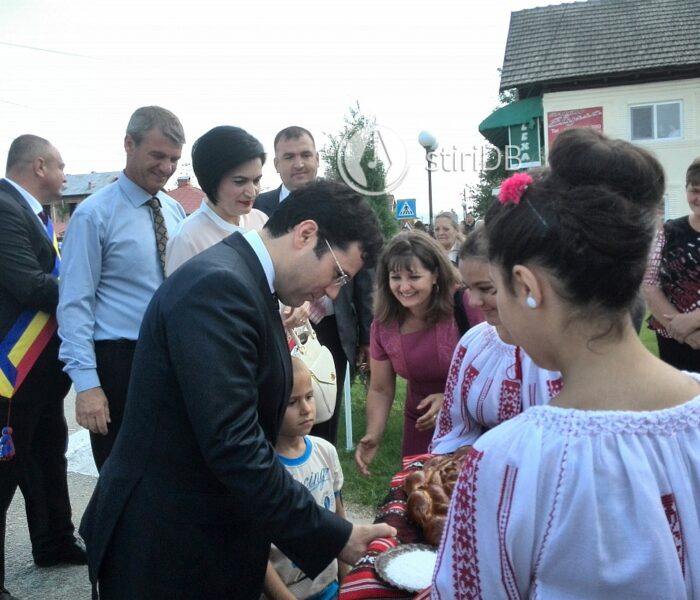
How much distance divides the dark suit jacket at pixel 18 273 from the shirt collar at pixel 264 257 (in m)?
1.81

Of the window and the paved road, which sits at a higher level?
the window

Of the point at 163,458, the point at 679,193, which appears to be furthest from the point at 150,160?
the point at 679,193

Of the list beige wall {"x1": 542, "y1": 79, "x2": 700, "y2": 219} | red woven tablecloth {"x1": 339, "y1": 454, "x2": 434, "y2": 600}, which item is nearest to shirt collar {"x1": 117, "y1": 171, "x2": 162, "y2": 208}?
red woven tablecloth {"x1": 339, "y1": 454, "x2": 434, "y2": 600}

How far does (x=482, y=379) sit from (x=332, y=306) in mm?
1534

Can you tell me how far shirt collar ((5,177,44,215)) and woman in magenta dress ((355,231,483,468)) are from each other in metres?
1.81

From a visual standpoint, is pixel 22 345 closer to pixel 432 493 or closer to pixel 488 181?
pixel 432 493

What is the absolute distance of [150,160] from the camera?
307 cm

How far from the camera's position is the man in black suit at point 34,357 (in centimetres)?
315

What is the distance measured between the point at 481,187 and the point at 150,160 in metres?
29.4

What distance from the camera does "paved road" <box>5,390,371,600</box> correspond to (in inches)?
133

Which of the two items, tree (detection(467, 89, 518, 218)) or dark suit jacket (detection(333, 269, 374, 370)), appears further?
tree (detection(467, 89, 518, 218))

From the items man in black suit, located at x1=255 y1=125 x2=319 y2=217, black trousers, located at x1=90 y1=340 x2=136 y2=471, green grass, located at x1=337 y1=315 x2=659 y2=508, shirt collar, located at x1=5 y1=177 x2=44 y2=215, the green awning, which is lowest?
green grass, located at x1=337 y1=315 x2=659 y2=508

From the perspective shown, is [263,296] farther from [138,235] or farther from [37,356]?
[37,356]

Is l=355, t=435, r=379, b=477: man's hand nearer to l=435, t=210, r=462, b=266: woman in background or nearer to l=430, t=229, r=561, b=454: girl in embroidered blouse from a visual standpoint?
l=430, t=229, r=561, b=454: girl in embroidered blouse
